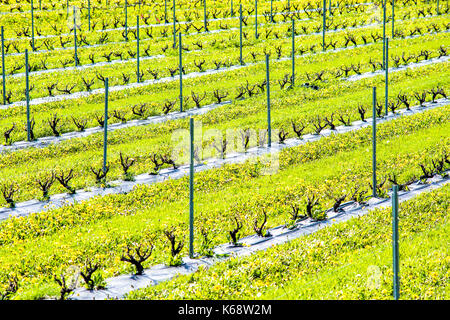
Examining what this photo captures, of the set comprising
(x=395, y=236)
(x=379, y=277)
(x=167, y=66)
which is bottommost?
(x=379, y=277)

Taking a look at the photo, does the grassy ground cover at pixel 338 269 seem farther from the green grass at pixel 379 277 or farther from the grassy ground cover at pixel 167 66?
the grassy ground cover at pixel 167 66

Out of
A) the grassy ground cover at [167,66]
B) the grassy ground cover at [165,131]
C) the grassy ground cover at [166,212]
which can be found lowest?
the grassy ground cover at [166,212]

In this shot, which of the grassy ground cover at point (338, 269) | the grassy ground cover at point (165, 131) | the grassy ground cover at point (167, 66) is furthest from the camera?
the grassy ground cover at point (167, 66)

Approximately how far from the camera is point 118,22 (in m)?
48.4

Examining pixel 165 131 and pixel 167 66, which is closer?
pixel 165 131

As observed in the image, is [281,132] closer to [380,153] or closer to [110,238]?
[380,153]

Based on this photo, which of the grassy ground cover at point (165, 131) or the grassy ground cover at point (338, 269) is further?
the grassy ground cover at point (165, 131)

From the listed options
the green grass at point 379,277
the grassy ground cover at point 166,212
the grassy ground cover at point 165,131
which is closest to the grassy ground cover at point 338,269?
the green grass at point 379,277

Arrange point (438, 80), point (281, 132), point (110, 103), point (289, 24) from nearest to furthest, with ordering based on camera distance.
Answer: point (281, 132)
point (110, 103)
point (438, 80)
point (289, 24)

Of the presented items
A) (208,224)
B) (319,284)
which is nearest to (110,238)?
(208,224)

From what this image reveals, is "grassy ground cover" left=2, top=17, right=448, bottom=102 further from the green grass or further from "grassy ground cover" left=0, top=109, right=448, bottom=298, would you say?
the green grass

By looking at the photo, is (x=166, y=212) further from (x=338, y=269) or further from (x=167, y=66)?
(x=167, y=66)

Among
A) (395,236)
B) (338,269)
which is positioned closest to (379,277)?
(338,269)

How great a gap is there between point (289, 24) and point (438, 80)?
1736 centimetres
